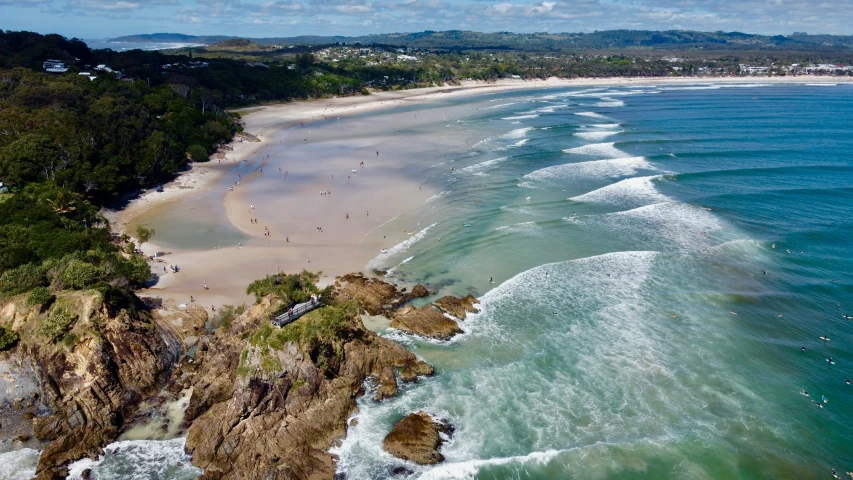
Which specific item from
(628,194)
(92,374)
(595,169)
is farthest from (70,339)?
(595,169)

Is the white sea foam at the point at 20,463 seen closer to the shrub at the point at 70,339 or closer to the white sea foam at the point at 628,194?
the shrub at the point at 70,339

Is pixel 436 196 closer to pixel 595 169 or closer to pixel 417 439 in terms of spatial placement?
pixel 595 169

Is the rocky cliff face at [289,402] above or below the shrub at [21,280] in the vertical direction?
below

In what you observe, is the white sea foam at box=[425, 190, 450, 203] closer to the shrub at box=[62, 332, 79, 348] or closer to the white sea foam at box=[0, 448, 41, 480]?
the shrub at box=[62, 332, 79, 348]

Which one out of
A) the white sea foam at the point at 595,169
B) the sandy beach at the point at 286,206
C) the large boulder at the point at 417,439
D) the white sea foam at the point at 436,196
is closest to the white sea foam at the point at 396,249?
the sandy beach at the point at 286,206

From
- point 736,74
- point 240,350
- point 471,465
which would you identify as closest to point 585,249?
point 471,465
